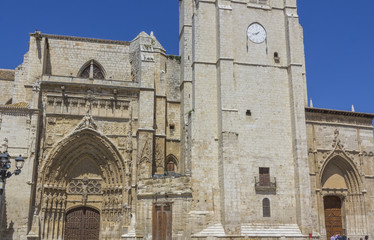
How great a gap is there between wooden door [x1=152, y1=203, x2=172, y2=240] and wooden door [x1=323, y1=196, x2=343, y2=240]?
741 centimetres

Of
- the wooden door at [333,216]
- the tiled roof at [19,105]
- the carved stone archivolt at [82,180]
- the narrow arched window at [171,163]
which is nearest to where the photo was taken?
the tiled roof at [19,105]

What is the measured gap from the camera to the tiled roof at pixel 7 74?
70.2ft

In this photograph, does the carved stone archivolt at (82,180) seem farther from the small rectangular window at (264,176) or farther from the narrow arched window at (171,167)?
the small rectangular window at (264,176)

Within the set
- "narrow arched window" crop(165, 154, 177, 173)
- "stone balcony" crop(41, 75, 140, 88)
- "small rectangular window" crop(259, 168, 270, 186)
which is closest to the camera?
"small rectangular window" crop(259, 168, 270, 186)

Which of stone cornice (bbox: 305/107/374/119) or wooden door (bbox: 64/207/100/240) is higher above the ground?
stone cornice (bbox: 305/107/374/119)

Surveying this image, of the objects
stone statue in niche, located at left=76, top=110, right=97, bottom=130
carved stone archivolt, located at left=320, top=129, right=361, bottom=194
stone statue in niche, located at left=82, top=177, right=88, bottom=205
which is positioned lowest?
stone statue in niche, located at left=82, top=177, right=88, bottom=205

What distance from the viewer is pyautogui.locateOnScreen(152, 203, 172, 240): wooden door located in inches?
634

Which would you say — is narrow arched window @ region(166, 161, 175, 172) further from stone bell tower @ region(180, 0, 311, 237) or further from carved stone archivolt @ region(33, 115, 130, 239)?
carved stone archivolt @ region(33, 115, 130, 239)

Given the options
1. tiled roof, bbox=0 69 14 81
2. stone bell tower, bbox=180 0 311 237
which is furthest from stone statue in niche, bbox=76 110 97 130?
tiled roof, bbox=0 69 14 81

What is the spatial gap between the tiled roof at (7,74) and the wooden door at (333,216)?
1633 centimetres

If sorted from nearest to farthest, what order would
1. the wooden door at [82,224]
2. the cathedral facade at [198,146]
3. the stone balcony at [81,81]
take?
the cathedral facade at [198,146] → the wooden door at [82,224] → the stone balcony at [81,81]

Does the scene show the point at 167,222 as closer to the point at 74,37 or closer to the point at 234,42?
the point at 234,42

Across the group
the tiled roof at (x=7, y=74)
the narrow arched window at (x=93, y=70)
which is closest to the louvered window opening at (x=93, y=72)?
the narrow arched window at (x=93, y=70)

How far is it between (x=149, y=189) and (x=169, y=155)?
11.2 feet
